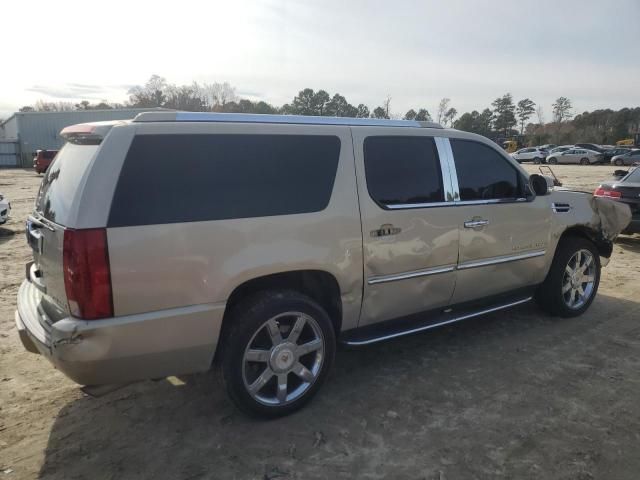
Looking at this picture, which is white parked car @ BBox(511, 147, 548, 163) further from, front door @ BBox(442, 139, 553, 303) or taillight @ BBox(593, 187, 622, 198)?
front door @ BBox(442, 139, 553, 303)

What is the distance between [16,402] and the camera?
136 inches

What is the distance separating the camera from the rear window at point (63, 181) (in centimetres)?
274

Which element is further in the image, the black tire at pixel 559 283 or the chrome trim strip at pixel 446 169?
the black tire at pixel 559 283

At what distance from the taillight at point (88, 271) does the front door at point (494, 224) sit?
2.66 m

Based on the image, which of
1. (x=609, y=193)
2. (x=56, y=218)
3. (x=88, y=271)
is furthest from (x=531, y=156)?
(x=88, y=271)

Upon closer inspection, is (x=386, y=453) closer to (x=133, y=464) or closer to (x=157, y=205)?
(x=133, y=464)

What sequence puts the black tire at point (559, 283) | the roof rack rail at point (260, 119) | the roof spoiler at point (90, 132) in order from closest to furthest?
the roof spoiler at point (90, 132) < the roof rack rail at point (260, 119) < the black tire at point (559, 283)

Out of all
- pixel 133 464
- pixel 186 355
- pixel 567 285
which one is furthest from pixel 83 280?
pixel 567 285

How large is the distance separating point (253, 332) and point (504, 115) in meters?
106

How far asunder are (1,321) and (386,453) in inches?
167

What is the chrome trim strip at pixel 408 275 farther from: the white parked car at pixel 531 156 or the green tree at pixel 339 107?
the green tree at pixel 339 107

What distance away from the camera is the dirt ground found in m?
2.76

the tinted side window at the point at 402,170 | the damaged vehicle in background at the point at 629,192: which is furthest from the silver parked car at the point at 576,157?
the tinted side window at the point at 402,170

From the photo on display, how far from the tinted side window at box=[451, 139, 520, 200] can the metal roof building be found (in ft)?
150
